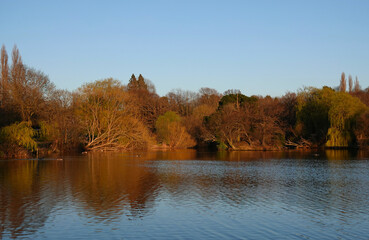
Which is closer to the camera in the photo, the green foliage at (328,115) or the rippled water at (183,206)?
the rippled water at (183,206)

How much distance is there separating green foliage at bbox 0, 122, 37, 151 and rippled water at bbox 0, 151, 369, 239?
16.9m

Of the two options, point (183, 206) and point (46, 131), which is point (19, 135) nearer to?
point (46, 131)

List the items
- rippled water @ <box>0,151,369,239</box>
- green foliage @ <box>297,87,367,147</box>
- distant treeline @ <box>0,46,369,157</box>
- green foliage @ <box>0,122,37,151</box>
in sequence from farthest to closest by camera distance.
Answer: green foliage @ <box>297,87,367,147</box>, distant treeline @ <box>0,46,369,157</box>, green foliage @ <box>0,122,37,151</box>, rippled water @ <box>0,151,369,239</box>

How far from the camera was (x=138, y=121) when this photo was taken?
202 ft

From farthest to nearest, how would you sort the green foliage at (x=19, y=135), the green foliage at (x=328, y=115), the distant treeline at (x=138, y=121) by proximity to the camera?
the green foliage at (x=328, y=115)
the distant treeline at (x=138, y=121)
the green foliage at (x=19, y=135)

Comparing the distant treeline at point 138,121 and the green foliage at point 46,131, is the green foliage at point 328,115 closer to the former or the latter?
the distant treeline at point 138,121

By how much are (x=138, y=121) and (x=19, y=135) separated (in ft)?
68.5

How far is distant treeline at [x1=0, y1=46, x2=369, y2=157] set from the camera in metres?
49.5

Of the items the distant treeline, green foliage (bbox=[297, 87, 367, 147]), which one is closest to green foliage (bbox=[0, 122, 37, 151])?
the distant treeline

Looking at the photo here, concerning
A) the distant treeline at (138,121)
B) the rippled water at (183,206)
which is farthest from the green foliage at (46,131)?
the rippled water at (183,206)

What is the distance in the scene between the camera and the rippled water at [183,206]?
1302 cm

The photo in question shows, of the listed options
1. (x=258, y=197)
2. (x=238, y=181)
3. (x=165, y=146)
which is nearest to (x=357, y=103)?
(x=165, y=146)

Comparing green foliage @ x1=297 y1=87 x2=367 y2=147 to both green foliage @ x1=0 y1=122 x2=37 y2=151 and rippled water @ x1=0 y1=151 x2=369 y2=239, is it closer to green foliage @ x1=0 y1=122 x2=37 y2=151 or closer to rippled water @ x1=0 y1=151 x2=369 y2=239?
rippled water @ x1=0 y1=151 x2=369 y2=239

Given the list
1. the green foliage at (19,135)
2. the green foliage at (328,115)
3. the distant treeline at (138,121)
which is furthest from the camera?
the green foliage at (328,115)
